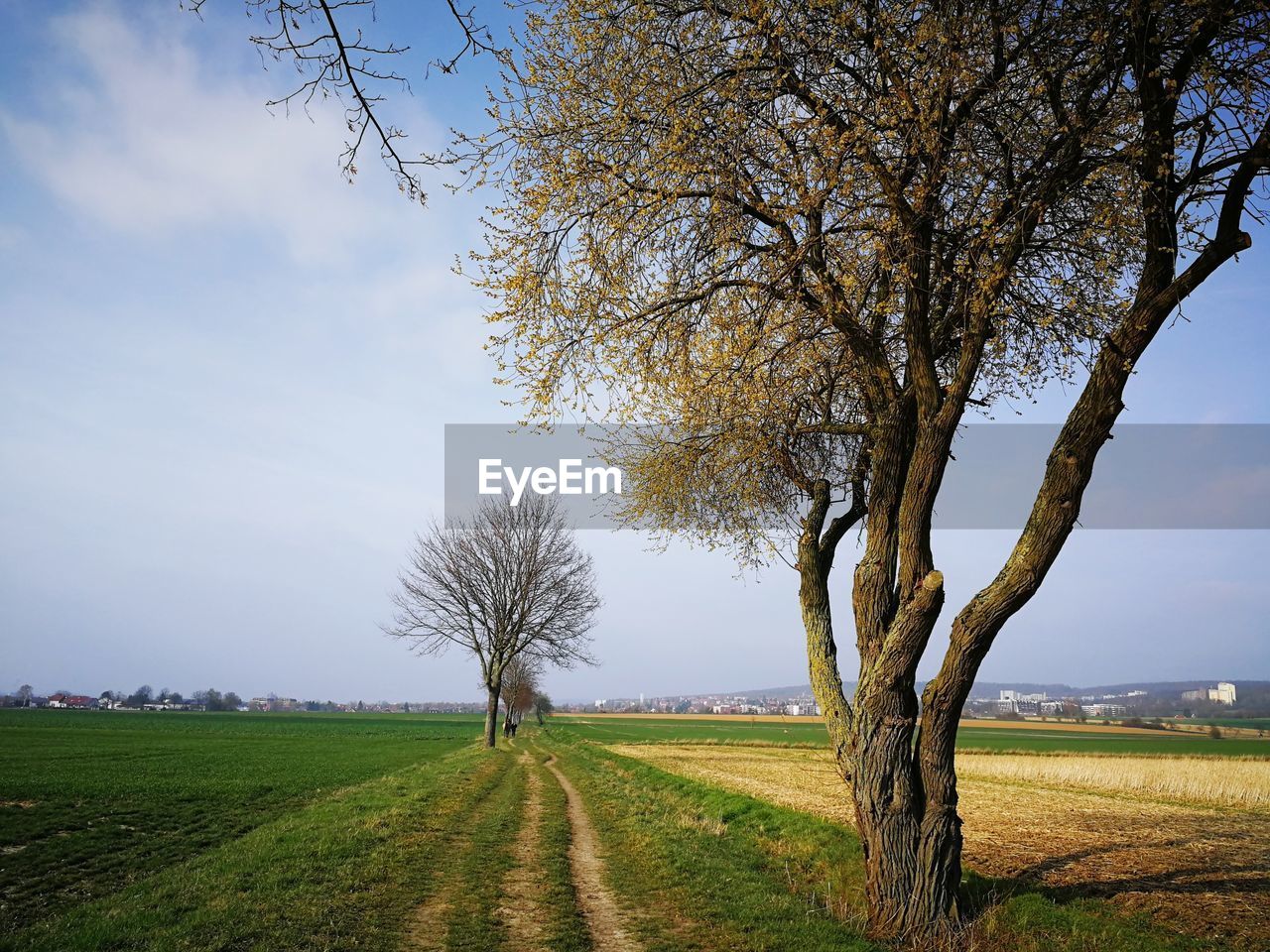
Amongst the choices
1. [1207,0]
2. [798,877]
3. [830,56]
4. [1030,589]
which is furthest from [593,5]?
[798,877]

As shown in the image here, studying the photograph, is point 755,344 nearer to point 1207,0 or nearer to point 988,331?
point 988,331

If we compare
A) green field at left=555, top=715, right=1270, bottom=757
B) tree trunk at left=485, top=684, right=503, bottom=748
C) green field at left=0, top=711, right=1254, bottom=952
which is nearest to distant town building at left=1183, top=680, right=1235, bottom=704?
green field at left=555, top=715, right=1270, bottom=757

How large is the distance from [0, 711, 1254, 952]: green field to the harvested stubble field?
1020mm

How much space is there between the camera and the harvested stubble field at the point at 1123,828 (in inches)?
341

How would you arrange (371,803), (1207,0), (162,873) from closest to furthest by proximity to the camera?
1. (1207,0)
2. (162,873)
3. (371,803)

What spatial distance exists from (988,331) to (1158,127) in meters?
2.25

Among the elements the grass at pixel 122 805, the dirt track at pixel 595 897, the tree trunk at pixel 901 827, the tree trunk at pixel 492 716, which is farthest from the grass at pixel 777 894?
the tree trunk at pixel 492 716

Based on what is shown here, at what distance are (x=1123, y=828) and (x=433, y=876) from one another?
1275 cm

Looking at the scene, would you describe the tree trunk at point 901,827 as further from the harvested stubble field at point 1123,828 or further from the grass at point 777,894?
the harvested stubble field at point 1123,828

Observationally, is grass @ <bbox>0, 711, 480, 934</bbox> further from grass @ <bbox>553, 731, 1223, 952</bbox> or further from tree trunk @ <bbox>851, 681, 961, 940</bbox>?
tree trunk @ <bbox>851, 681, 961, 940</bbox>

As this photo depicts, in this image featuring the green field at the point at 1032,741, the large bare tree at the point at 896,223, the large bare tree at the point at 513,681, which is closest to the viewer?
the large bare tree at the point at 896,223

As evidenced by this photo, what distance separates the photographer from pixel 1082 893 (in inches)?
348

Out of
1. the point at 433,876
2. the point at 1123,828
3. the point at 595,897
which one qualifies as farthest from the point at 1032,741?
the point at 433,876

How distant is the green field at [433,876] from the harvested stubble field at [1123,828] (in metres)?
1.02
